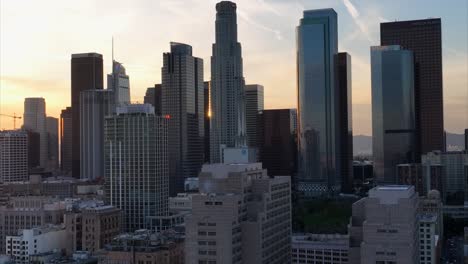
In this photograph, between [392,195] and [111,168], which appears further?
[111,168]

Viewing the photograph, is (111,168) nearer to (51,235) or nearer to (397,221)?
(51,235)

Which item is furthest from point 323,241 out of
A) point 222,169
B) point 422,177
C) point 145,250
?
point 422,177

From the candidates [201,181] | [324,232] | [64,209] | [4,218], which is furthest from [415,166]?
[201,181]

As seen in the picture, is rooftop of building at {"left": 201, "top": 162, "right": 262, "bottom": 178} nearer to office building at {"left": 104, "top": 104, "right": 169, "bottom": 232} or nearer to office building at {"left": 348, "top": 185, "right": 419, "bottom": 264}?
office building at {"left": 348, "top": 185, "right": 419, "bottom": 264}

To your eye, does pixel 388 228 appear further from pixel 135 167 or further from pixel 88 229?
pixel 135 167

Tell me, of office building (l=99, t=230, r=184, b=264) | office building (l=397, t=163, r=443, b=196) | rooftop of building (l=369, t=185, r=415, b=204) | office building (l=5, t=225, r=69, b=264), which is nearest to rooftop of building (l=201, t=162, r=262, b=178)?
rooftop of building (l=369, t=185, r=415, b=204)

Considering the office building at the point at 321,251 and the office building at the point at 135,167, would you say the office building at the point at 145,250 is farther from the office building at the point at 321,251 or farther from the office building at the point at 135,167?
the office building at the point at 135,167

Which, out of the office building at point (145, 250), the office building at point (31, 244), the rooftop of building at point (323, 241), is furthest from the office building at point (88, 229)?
the rooftop of building at point (323, 241)
